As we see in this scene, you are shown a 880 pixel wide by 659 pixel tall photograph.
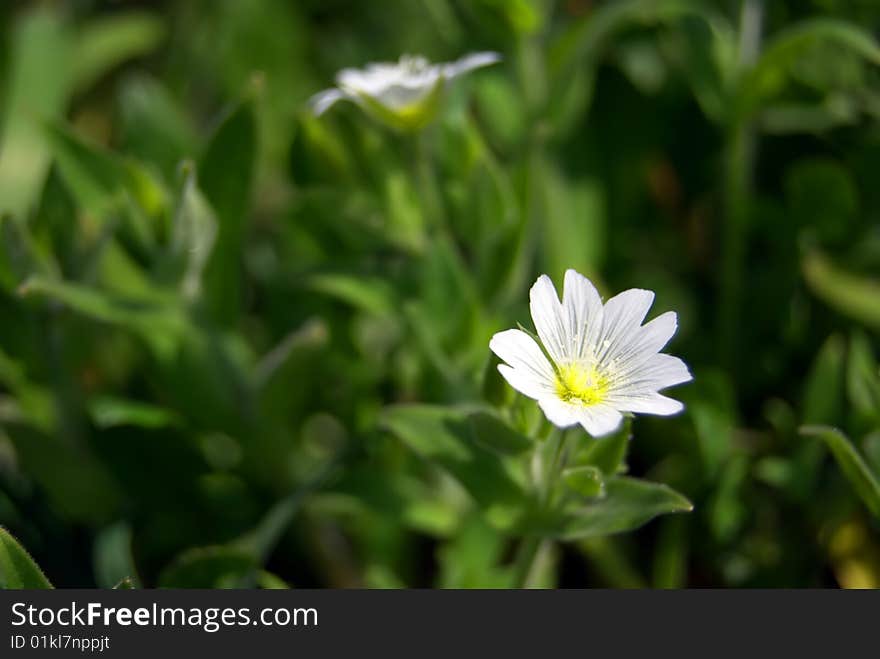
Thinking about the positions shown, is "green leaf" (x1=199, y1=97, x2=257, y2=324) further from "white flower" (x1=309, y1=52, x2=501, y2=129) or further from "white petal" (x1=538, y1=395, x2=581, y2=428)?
"white petal" (x1=538, y1=395, x2=581, y2=428)

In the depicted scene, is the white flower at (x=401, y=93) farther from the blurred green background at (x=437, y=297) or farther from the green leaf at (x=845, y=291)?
the green leaf at (x=845, y=291)

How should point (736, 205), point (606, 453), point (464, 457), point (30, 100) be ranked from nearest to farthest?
1. point (606, 453)
2. point (464, 457)
3. point (736, 205)
4. point (30, 100)

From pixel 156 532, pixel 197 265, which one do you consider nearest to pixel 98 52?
pixel 197 265

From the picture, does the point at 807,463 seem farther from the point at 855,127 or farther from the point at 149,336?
the point at 149,336

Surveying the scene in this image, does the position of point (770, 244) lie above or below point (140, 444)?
above

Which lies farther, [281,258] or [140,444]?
[281,258]

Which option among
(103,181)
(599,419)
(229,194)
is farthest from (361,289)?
(599,419)

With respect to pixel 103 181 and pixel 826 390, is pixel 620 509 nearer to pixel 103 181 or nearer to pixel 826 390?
pixel 826 390
